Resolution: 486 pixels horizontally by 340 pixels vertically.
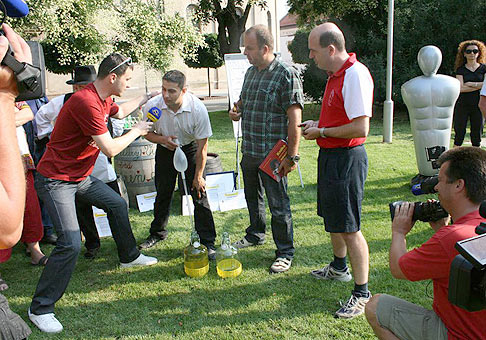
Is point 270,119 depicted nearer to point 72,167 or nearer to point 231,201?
point 72,167

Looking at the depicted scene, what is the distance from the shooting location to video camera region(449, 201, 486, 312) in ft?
4.11

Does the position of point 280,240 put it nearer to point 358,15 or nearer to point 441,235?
point 441,235

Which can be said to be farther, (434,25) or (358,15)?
(358,15)

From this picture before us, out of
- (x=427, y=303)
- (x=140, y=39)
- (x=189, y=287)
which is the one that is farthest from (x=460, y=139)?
(x=140, y=39)

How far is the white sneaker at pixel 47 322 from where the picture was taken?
3.15 meters

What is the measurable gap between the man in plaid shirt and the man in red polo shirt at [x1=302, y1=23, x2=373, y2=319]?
18.3 inches

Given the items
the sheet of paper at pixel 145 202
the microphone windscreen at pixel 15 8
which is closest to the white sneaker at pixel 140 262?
the sheet of paper at pixel 145 202

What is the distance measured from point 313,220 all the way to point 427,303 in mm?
1989

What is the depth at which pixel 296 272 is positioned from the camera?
3904mm

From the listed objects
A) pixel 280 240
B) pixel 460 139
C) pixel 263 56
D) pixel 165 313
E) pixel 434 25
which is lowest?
pixel 165 313

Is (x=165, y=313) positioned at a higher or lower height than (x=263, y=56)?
lower

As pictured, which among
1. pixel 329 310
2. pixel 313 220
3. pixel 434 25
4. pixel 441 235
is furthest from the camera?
pixel 434 25

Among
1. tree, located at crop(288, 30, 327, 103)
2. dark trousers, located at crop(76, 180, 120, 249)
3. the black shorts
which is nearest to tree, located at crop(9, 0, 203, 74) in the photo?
tree, located at crop(288, 30, 327, 103)

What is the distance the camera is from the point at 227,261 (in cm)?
404
